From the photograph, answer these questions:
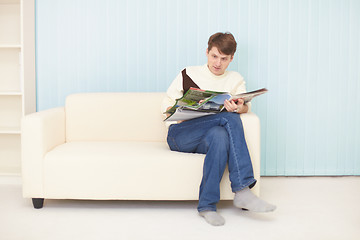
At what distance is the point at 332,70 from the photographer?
3.24 metres

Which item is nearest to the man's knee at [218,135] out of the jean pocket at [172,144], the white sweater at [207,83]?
the jean pocket at [172,144]

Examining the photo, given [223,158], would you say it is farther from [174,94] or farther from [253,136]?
[174,94]

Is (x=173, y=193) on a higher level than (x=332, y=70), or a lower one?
lower

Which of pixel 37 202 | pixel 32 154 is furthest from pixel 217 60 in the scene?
pixel 37 202

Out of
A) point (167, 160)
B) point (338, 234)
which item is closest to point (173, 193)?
point (167, 160)

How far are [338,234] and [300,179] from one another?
1202 mm

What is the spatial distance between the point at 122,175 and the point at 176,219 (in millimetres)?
387

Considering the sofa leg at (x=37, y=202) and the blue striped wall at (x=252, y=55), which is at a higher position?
the blue striped wall at (x=252, y=55)

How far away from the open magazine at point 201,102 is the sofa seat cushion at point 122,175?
24cm

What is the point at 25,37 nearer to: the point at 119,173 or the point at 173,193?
the point at 119,173

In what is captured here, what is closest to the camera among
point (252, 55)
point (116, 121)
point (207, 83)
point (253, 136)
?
point (253, 136)

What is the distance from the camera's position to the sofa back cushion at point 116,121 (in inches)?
111

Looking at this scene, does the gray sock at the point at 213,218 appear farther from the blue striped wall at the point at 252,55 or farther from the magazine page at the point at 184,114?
the blue striped wall at the point at 252,55

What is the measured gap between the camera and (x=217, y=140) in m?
2.22
